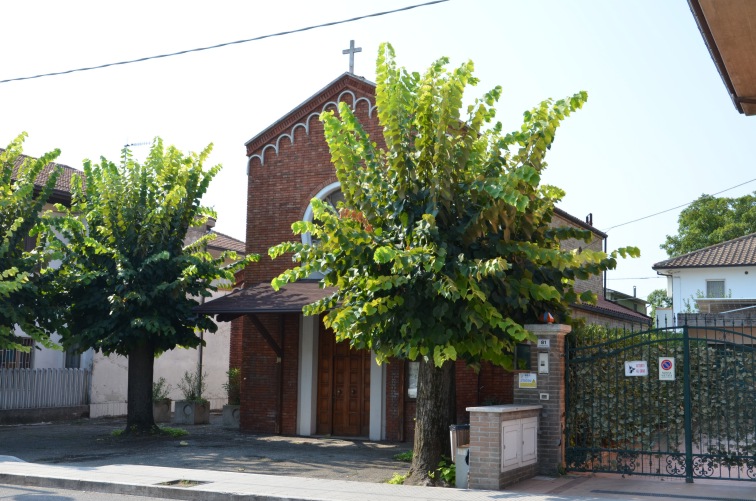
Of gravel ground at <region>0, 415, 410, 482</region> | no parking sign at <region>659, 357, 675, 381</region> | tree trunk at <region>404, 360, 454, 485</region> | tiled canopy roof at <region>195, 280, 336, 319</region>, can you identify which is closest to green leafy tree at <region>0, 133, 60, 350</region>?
gravel ground at <region>0, 415, 410, 482</region>

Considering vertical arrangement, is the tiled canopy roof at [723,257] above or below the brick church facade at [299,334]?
above

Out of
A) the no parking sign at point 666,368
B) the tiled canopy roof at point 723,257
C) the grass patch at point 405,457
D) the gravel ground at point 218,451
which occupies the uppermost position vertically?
the tiled canopy roof at point 723,257

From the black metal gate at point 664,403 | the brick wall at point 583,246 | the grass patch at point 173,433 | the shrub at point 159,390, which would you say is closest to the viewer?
the black metal gate at point 664,403

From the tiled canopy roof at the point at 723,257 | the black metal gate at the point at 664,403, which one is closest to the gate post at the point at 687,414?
the black metal gate at the point at 664,403

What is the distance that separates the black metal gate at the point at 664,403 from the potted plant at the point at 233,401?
11.0m

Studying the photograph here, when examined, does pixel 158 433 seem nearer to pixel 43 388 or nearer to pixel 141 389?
pixel 141 389

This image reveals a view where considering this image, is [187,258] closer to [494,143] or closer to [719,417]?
[494,143]

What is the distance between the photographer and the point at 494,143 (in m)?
13.0

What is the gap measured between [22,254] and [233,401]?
7.29m

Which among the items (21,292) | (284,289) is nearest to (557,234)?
(284,289)

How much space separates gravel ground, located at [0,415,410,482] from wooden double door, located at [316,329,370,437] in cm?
77

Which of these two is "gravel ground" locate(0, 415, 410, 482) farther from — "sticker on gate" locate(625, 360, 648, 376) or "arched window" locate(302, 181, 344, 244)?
"arched window" locate(302, 181, 344, 244)

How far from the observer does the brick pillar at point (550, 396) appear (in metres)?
13.1

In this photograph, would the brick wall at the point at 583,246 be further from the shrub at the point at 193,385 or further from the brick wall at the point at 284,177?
the shrub at the point at 193,385
